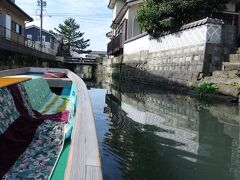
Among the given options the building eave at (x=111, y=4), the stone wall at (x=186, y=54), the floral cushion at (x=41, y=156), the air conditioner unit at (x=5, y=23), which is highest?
the building eave at (x=111, y=4)

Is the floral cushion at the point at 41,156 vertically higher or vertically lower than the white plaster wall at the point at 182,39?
lower

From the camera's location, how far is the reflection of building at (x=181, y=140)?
4648 millimetres

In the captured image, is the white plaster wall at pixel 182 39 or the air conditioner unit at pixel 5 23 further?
the air conditioner unit at pixel 5 23

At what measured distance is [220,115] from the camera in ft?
29.4

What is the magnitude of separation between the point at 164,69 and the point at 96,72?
32.1 meters

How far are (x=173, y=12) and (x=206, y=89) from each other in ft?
21.0

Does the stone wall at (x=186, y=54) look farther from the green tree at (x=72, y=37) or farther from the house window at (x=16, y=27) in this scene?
the green tree at (x=72, y=37)

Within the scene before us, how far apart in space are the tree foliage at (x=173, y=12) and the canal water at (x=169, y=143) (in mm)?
8648

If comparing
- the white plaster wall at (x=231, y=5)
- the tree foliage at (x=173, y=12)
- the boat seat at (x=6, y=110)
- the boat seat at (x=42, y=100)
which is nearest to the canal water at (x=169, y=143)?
the boat seat at (x=42, y=100)

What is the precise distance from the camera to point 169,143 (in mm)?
5898

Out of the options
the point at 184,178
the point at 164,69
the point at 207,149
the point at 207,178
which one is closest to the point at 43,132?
the point at 184,178

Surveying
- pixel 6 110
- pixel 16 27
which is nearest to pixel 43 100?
pixel 6 110

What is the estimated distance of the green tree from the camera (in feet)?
214

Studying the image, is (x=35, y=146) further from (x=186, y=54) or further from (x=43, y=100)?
(x=186, y=54)
